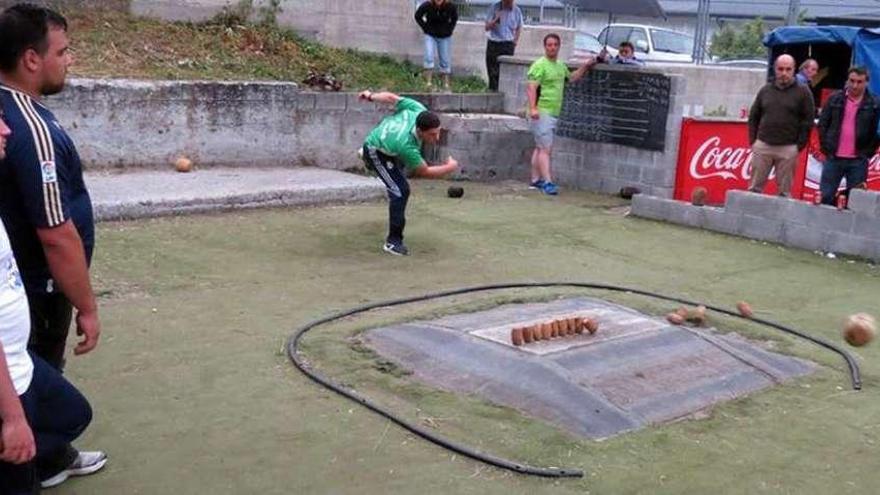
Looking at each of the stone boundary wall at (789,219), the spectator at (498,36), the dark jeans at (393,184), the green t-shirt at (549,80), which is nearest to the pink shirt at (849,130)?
the stone boundary wall at (789,219)

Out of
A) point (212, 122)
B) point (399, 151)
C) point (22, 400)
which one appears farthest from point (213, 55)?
point (22, 400)

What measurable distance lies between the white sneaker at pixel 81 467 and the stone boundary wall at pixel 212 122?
6894 millimetres

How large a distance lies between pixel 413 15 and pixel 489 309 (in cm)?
953

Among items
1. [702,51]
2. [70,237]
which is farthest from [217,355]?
[702,51]

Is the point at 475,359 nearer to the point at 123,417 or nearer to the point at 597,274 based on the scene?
the point at 123,417

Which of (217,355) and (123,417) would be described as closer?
(123,417)

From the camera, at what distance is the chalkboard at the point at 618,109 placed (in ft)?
39.9

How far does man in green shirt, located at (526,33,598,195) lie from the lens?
1240 centimetres

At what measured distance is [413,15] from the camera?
1562 cm

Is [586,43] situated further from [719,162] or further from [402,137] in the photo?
[402,137]

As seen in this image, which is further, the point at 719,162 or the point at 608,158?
the point at 608,158

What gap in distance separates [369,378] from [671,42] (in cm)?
2145

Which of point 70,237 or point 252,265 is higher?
point 70,237

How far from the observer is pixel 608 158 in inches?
506
